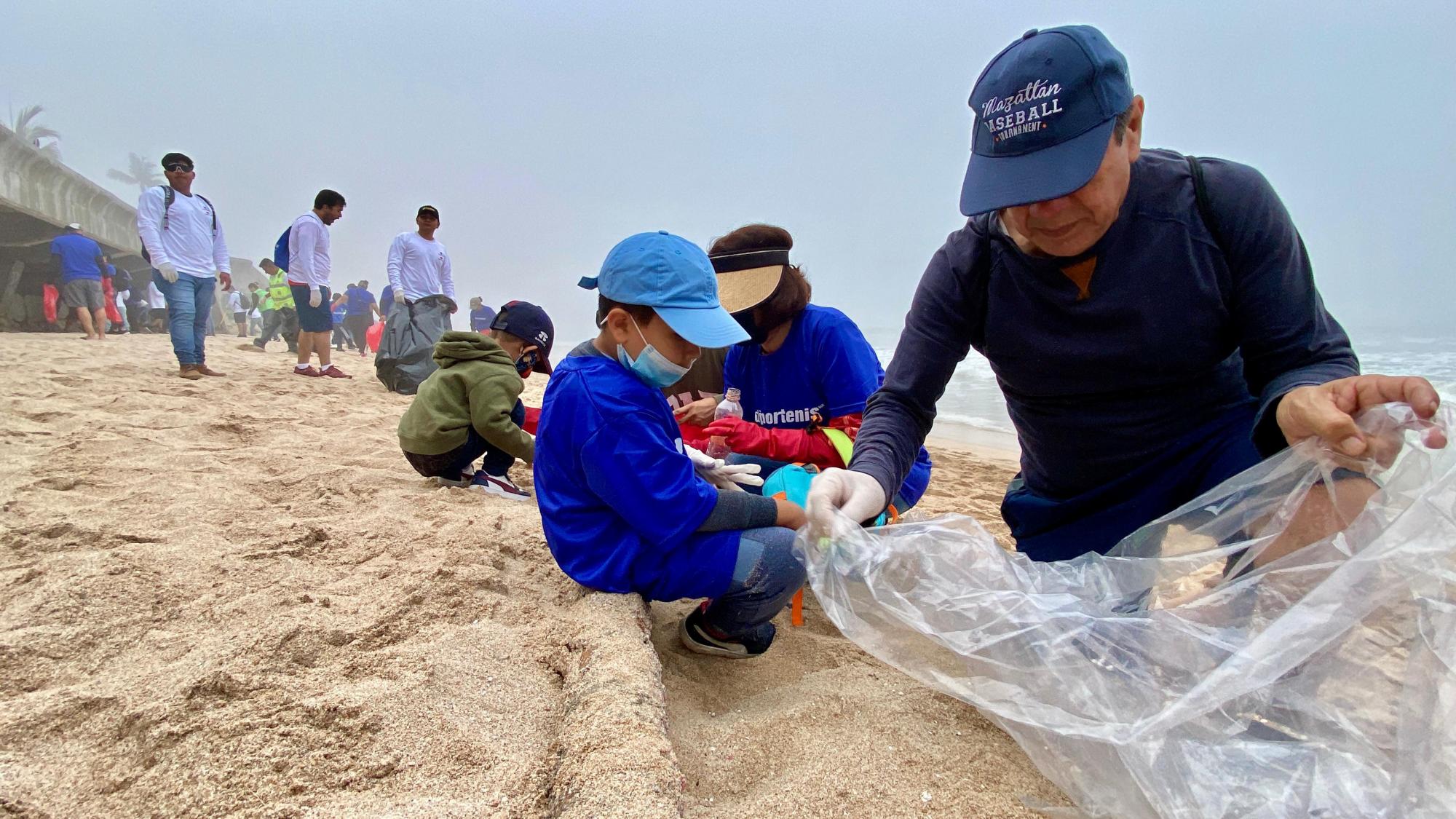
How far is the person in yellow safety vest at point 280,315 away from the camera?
340 inches

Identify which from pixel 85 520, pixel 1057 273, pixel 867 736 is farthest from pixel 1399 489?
pixel 85 520

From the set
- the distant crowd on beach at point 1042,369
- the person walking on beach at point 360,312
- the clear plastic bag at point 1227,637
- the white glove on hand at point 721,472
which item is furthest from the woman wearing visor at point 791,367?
the person walking on beach at point 360,312

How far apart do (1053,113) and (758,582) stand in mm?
1073

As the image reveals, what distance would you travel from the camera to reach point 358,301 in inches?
518

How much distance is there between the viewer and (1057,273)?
1522mm

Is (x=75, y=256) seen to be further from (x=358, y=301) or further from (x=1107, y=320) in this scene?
(x=1107, y=320)

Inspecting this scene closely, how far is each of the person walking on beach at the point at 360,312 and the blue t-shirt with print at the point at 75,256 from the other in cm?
386

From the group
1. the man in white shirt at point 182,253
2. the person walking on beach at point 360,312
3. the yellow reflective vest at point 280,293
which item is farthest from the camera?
the person walking on beach at point 360,312

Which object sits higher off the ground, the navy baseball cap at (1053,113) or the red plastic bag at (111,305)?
the navy baseball cap at (1053,113)

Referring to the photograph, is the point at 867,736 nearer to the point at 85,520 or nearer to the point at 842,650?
the point at 842,650

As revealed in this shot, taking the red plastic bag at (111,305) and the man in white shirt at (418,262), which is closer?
the man in white shirt at (418,262)

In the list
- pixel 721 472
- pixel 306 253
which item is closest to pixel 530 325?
pixel 721 472

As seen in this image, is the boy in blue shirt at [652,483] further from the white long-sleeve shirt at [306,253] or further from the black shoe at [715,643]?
the white long-sleeve shirt at [306,253]

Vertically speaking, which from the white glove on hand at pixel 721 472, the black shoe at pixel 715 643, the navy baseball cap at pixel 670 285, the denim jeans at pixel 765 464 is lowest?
the black shoe at pixel 715 643
